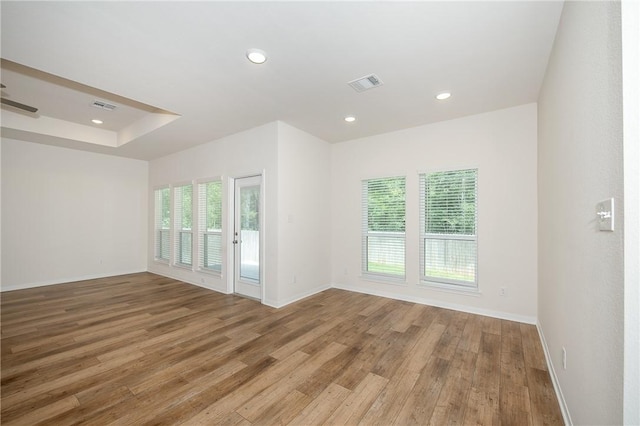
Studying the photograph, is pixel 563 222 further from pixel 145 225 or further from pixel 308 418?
pixel 145 225

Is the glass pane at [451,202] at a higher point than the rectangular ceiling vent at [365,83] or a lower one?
lower

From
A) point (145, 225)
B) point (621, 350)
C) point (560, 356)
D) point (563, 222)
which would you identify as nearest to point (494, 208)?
point (563, 222)

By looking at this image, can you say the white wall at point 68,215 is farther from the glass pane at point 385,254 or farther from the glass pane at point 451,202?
A: the glass pane at point 451,202

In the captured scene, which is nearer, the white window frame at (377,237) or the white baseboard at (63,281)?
the white window frame at (377,237)

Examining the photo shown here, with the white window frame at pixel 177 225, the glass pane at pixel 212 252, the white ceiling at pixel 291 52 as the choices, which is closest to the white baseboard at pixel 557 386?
the white ceiling at pixel 291 52

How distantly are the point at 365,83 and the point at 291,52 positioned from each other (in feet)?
→ 3.14

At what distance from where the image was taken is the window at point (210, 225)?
17.0 ft

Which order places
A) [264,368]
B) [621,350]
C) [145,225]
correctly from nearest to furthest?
1. [621,350]
2. [264,368]
3. [145,225]

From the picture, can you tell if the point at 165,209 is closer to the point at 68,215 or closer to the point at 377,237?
the point at 68,215

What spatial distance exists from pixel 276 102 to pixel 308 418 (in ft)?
11.2

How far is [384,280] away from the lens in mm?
4586

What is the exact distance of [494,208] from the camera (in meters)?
3.63

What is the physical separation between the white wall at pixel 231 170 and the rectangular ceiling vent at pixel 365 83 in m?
1.60

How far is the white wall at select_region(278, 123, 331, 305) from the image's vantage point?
13.7 ft
